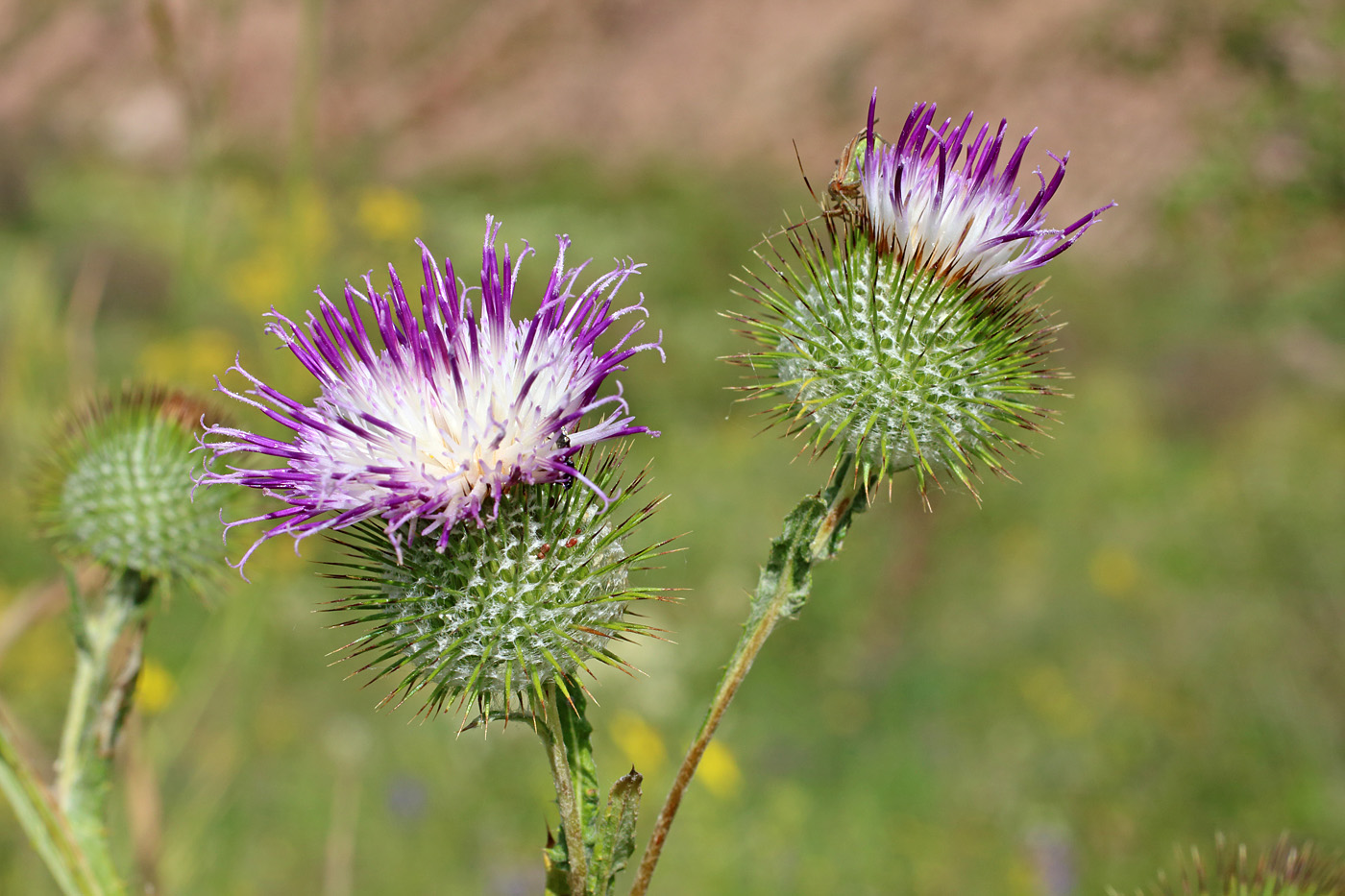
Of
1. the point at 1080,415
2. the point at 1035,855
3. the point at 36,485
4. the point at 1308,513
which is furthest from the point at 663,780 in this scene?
the point at 1080,415

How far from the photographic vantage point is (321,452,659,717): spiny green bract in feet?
6.36

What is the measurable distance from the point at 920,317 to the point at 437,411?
1.11 metres

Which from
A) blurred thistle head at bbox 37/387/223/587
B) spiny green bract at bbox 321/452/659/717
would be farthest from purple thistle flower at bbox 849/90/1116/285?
blurred thistle head at bbox 37/387/223/587

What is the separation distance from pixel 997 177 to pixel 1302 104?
10.1 meters

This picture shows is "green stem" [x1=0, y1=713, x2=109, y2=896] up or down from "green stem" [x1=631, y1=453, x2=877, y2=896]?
down

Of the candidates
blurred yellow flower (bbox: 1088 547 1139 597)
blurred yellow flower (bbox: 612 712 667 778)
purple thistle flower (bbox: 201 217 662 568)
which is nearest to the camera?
purple thistle flower (bbox: 201 217 662 568)

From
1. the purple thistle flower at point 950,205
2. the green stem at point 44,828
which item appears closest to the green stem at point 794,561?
the purple thistle flower at point 950,205

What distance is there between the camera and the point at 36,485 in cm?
354

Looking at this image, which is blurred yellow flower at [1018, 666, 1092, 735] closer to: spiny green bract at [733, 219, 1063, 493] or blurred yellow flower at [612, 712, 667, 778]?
blurred yellow flower at [612, 712, 667, 778]

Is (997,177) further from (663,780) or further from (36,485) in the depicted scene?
(663,780)

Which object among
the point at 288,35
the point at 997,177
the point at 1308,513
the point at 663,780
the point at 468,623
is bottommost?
the point at 468,623

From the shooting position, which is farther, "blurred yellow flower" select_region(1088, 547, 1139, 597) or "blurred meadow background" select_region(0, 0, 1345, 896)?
"blurred yellow flower" select_region(1088, 547, 1139, 597)

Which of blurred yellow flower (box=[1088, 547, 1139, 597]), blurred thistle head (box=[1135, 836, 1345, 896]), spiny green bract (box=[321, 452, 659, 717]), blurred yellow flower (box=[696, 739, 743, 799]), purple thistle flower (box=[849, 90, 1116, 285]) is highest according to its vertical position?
blurred yellow flower (box=[1088, 547, 1139, 597])

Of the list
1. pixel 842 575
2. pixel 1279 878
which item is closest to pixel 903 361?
pixel 1279 878
